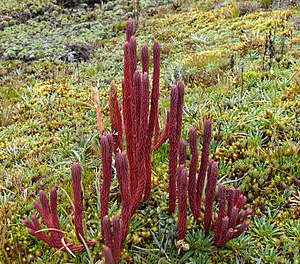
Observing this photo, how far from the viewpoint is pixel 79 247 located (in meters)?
2.71

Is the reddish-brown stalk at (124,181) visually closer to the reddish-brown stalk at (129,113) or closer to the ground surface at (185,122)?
the reddish-brown stalk at (129,113)

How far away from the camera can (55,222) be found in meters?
2.61

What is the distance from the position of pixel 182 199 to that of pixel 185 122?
1.95 meters

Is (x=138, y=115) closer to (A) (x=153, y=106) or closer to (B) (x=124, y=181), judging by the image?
(A) (x=153, y=106)

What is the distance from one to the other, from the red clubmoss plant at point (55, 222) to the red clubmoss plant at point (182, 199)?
63 centimetres

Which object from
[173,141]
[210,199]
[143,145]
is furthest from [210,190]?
[143,145]

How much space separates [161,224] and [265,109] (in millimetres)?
1955

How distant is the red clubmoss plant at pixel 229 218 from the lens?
8.26ft

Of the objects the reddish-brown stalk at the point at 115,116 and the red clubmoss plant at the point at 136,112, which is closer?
the red clubmoss plant at the point at 136,112

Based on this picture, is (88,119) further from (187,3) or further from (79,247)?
(187,3)

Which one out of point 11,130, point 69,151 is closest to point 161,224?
point 69,151

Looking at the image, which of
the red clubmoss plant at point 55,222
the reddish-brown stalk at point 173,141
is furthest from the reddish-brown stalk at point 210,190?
the red clubmoss plant at point 55,222

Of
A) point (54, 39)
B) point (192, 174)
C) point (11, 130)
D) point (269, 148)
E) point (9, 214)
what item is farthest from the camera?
point (54, 39)

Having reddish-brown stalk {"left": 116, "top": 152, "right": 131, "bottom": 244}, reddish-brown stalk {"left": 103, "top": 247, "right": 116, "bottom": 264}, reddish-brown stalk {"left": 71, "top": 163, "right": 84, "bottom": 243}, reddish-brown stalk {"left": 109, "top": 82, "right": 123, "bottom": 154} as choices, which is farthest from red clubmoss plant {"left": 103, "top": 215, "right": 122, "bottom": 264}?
reddish-brown stalk {"left": 109, "top": 82, "right": 123, "bottom": 154}
